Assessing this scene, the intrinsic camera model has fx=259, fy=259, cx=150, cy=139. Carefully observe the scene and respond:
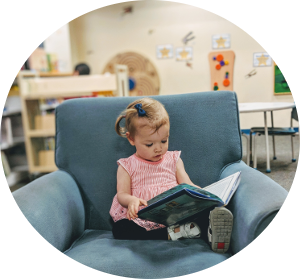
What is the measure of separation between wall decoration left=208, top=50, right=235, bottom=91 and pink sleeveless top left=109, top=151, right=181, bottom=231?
55 centimetres

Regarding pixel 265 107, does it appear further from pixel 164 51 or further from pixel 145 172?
pixel 164 51

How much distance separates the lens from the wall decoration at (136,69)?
3.01 metres

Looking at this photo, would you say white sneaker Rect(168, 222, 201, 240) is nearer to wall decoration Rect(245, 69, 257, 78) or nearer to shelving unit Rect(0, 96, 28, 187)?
wall decoration Rect(245, 69, 257, 78)

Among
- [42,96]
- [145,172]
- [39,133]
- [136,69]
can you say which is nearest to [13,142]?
[39,133]

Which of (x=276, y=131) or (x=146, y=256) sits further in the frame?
(x=276, y=131)

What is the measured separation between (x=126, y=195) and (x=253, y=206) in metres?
0.42

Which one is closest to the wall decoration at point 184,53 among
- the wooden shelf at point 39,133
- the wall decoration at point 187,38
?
the wall decoration at point 187,38

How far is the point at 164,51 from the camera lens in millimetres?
2623

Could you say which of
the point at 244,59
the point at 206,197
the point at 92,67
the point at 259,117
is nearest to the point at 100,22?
the point at 92,67

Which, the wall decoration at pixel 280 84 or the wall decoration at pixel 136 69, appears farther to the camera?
the wall decoration at pixel 136 69

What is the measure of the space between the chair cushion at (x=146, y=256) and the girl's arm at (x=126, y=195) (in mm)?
115

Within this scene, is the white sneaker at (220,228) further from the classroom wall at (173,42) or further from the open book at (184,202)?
the classroom wall at (173,42)

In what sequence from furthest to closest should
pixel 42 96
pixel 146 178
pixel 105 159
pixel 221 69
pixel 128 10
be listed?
pixel 128 10 < pixel 42 96 < pixel 221 69 < pixel 105 159 < pixel 146 178

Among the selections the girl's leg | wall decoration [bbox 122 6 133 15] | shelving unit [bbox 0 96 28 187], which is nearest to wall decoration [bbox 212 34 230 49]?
the girl's leg
